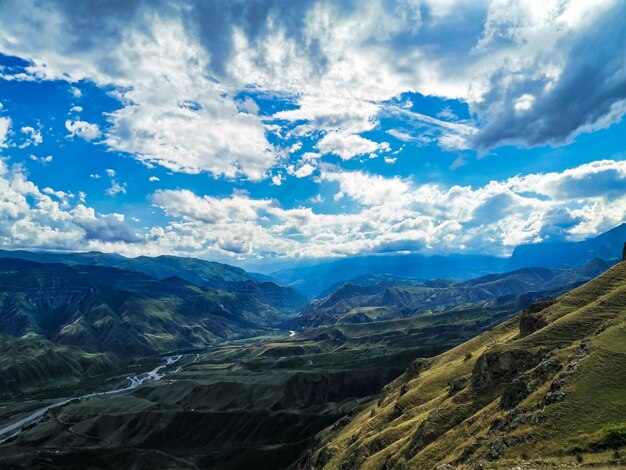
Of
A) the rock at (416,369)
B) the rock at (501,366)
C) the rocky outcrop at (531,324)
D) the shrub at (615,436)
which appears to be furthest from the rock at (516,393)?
the rock at (416,369)

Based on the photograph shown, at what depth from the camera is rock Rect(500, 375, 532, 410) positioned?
7194cm

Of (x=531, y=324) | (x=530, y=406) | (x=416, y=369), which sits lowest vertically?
(x=416, y=369)

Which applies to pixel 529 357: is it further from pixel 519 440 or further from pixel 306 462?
pixel 306 462

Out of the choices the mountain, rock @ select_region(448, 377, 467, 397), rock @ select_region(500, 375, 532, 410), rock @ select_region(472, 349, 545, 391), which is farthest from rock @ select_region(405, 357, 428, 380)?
rock @ select_region(500, 375, 532, 410)

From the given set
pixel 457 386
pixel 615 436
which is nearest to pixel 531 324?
pixel 457 386

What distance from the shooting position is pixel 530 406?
6688 centimetres

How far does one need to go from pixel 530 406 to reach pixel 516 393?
6367 millimetres

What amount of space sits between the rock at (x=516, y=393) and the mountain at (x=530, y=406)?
17cm

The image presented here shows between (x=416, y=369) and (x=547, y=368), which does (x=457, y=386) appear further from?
(x=416, y=369)

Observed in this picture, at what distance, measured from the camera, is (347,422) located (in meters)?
155

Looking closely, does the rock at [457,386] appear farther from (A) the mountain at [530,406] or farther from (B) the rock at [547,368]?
(B) the rock at [547,368]

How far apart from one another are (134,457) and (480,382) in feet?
529

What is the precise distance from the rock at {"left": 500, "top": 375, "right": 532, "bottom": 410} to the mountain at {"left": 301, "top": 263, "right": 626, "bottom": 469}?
0.56ft

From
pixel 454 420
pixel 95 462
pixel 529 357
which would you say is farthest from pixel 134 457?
pixel 529 357
